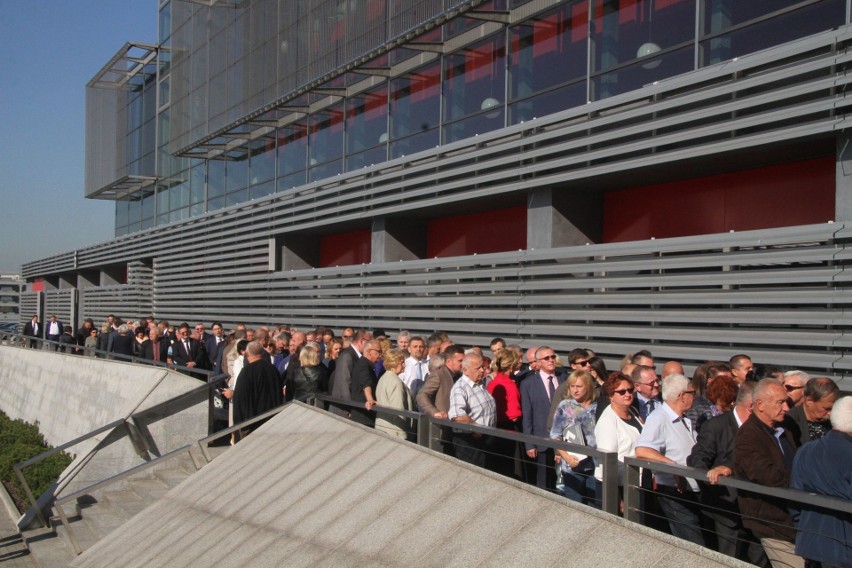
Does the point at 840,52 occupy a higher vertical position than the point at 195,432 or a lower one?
higher

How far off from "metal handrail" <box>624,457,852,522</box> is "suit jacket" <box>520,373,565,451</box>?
3205 millimetres

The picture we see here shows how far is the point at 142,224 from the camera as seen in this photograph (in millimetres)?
37812

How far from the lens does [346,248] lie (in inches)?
901

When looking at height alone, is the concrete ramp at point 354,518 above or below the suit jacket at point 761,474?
below

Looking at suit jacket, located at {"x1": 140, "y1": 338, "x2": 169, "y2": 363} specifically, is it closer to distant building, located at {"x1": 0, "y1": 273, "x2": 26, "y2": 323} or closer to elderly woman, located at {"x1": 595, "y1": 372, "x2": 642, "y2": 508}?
elderly woman, located at {"x1": 595, "y1": 372, "x2": 642, "y2": 508}

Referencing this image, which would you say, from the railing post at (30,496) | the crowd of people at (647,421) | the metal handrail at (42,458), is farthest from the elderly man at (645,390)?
the railing post at (30,496)

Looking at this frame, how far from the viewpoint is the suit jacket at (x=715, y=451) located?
250 inches

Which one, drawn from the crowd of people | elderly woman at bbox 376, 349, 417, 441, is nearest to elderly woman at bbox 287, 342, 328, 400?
the crowd of people

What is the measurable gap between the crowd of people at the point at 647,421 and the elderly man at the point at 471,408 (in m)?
0.01

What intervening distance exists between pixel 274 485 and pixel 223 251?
1911 cm

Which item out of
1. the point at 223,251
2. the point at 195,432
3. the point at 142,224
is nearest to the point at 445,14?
the point at 195,432

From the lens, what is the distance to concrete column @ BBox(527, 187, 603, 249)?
14688 millimetres

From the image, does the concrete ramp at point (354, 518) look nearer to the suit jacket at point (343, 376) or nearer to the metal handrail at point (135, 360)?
the suit jacket at point (343, 376)

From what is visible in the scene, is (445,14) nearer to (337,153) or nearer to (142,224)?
(337,153)
